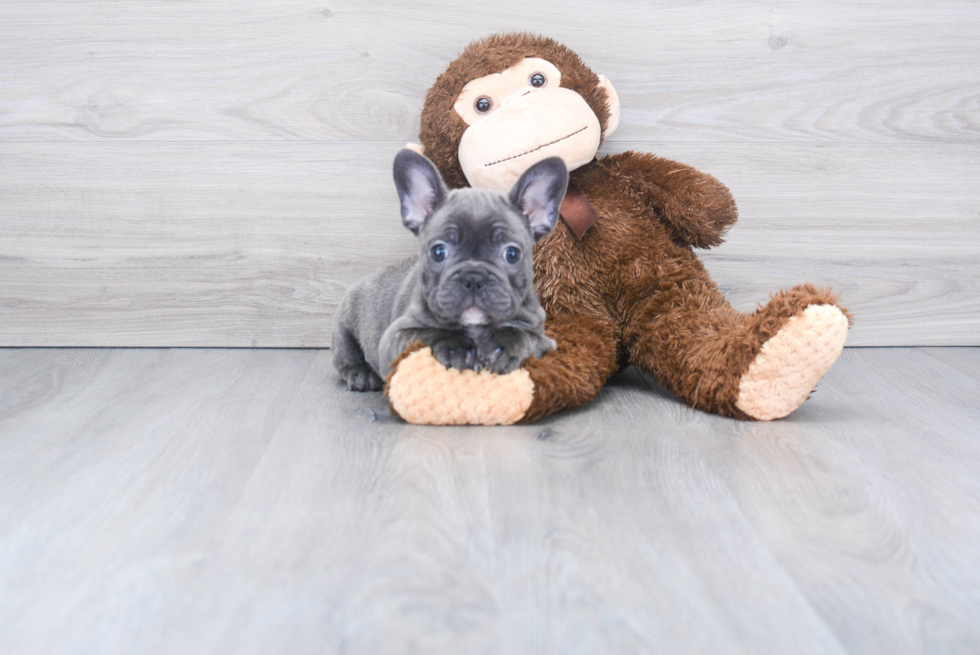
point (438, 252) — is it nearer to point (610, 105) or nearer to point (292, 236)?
point (610, 105)

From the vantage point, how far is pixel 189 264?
1.96 meters

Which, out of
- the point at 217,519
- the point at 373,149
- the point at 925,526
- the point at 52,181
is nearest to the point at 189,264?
the point at 52,181

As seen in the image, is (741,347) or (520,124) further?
(520,124)

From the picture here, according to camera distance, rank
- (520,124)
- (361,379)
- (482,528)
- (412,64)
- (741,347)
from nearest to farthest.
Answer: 1. (482,528)
2. (741,347)
3. (520,124)
4. (361,379)
5. (412,64)

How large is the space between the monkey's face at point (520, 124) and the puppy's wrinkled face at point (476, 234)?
164 mm

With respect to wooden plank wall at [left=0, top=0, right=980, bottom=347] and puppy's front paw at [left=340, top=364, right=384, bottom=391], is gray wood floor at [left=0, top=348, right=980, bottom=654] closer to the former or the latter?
puppy's front paw at [left=340, top=364, right=384, bottom=391]

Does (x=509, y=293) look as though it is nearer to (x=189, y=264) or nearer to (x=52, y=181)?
(x=189, y=264)

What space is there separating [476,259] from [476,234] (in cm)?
4

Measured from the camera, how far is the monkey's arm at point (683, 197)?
5.30 ft

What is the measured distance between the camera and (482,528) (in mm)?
1015

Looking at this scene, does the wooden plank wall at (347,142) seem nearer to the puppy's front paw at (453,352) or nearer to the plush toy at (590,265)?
the plush toy at (590,265)

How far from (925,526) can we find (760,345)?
1.35 feet

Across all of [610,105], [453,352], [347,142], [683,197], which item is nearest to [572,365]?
[453,352]

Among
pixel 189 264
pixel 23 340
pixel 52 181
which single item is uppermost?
pixel 52 181
